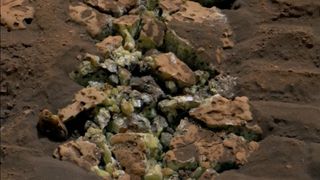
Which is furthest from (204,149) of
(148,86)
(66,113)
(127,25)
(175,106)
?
(127,25)

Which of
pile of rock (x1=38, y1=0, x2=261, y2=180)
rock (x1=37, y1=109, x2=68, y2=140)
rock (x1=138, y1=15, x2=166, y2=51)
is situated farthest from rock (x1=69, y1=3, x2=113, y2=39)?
rock (x1=37, y1=109, x2=68, y2=140)

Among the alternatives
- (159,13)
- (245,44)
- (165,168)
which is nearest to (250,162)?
(165,168)

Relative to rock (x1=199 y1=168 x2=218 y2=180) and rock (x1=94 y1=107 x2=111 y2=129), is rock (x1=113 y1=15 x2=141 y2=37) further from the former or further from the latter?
rock (x1=199 y1=168 x2=218 y2=180)

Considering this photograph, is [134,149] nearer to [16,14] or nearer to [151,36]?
[151,36]

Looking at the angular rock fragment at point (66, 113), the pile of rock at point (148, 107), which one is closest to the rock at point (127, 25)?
the pile of rock at point (148, 107)

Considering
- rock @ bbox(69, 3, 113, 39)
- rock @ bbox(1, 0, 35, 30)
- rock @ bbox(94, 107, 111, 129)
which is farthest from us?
Result: rock @ bbox(69, 3, 113, 39)

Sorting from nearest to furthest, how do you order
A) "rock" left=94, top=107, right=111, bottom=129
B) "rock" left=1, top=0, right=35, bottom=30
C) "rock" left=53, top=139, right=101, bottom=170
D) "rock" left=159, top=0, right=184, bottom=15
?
"rock" left=53, top=139, right=101, bottom=170, "rock" left=94, top=107, right=111, bottom=129, "rock" left=1, top=0, right=35, bottom=30, "rock" left=159, top=0, right=184, bottom=15

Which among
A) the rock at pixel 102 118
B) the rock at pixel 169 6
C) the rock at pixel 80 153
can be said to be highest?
the rock at pixel 169 6

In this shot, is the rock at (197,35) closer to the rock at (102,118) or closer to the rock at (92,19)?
the rock at (92,19)
